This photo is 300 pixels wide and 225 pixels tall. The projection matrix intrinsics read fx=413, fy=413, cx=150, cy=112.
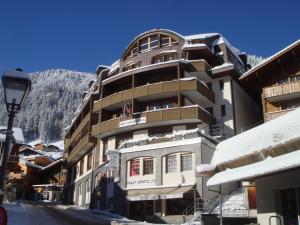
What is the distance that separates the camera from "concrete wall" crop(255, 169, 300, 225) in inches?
400

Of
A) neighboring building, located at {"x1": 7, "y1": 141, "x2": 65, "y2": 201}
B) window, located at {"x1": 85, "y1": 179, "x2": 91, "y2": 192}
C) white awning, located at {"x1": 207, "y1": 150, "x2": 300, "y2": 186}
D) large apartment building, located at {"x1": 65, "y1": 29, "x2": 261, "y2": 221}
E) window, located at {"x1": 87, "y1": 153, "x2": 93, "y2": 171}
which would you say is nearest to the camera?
white awning, located at {"x1": 207, "y1": 150, "x2": 300, "y2": 186}

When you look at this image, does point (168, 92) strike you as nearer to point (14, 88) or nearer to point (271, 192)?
point (271, 192)

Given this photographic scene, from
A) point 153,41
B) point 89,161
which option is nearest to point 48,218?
point 89,161

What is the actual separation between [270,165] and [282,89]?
93.7 feet

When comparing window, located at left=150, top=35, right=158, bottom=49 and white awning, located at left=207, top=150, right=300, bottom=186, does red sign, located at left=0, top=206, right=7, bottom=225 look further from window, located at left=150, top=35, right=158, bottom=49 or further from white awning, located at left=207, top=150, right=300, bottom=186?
window, located at left=150, top=35, right=158, bottom=49

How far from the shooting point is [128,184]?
117 ft

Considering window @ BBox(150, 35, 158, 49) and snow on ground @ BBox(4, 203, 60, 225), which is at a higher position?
window @ BBox(150, 35, 158, 49)

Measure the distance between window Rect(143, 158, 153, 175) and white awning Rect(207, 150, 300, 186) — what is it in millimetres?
24266

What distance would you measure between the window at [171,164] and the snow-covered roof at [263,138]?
22.2 meters

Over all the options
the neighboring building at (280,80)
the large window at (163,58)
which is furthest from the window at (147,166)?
the large window at (163,58)

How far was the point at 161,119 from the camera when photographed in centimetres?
3719

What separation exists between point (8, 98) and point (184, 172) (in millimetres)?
26961

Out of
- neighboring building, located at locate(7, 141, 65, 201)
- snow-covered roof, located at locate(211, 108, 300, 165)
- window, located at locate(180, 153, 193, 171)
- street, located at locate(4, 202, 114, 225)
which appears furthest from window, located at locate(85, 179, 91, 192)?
snow-covered roof, located at locate(211, 108, 300, 165)

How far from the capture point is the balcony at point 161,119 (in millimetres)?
36594
